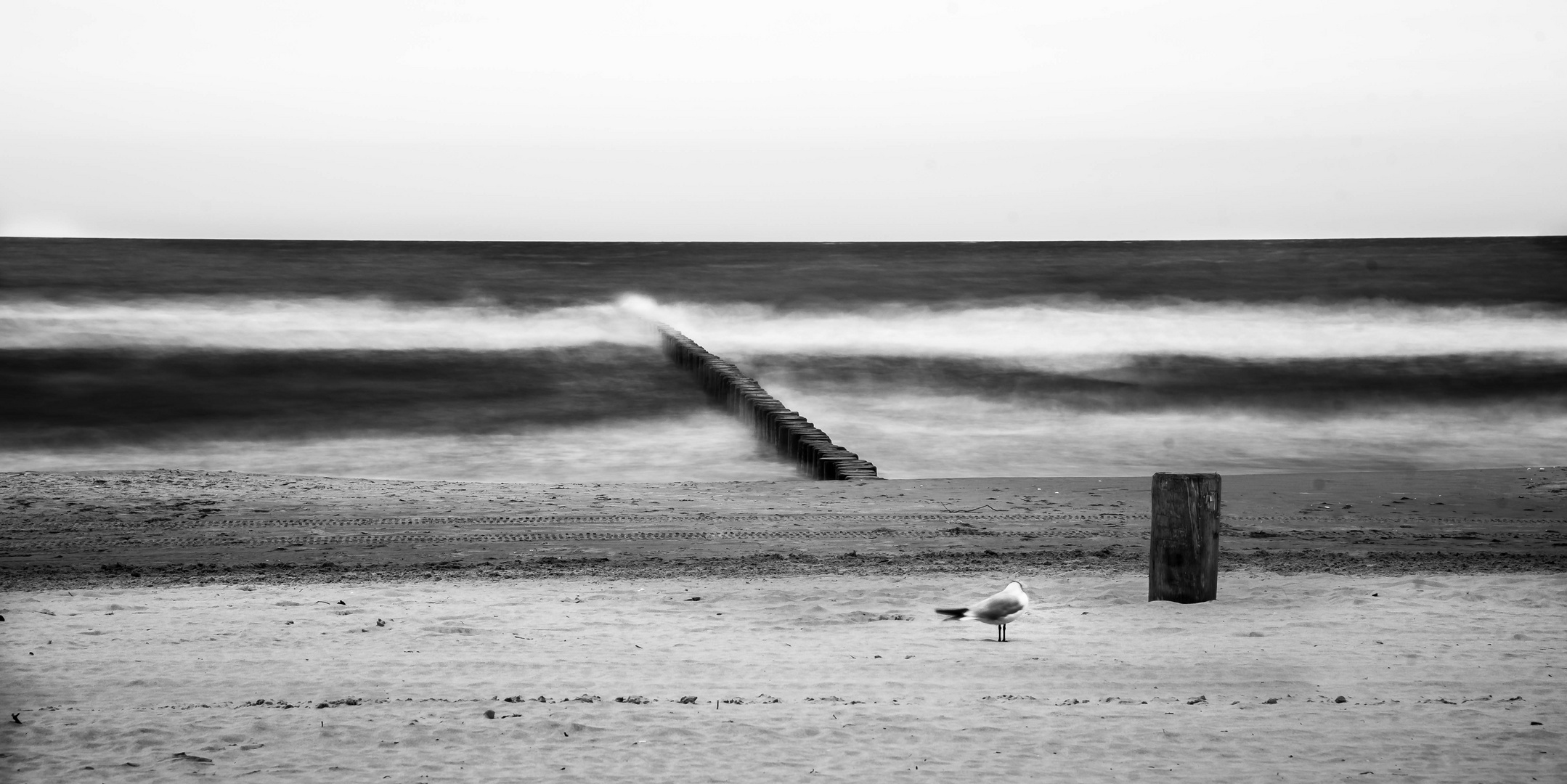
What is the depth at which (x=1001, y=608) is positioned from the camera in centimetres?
663

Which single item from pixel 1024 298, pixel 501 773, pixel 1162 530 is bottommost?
pixel 501 773

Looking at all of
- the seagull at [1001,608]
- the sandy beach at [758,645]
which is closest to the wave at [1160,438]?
the sandy beach at [758,645]

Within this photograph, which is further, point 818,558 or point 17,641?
point 818,558

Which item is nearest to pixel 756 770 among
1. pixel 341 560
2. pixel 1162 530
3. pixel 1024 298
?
pixel 1162 530

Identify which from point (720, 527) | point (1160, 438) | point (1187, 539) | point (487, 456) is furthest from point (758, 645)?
point (1160, 438)

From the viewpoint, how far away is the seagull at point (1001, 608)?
6629mm

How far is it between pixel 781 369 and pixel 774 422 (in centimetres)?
1339

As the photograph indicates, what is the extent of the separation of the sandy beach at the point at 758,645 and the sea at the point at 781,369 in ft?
16.1

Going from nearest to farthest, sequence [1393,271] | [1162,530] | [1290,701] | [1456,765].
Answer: [1456,765] → [1290,701] → [1162,530] → [1393,271]

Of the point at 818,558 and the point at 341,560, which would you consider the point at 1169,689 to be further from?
the point at 341,560

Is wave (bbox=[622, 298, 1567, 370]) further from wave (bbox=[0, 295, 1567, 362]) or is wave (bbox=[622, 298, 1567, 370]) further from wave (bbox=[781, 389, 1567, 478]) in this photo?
wave (bbox=[781, 389, 1567, 478])

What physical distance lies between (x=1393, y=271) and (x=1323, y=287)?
878 centimetres

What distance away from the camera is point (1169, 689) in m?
5.75

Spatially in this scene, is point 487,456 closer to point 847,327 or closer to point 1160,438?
point 1160,438
